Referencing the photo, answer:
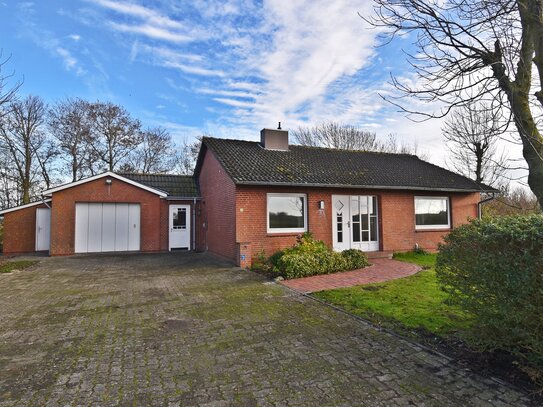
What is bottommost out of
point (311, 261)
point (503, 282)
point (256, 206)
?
point (311, 261)

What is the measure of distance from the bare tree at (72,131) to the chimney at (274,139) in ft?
52.9

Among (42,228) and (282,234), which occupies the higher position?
(42,228)

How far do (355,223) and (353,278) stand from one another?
14.4 feet

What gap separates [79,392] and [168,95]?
14.3m

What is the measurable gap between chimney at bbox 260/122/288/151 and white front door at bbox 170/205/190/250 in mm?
5163

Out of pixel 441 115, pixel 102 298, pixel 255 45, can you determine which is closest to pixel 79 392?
pixel 102 298

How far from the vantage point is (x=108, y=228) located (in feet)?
47.5

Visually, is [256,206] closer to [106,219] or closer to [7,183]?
[106,219]

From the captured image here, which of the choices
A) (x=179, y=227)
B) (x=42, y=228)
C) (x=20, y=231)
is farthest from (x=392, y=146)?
(x=20, y=231)

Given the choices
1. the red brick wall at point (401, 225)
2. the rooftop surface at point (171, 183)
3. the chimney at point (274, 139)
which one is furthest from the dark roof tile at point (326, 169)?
the rooftop surface at point (171, 183)

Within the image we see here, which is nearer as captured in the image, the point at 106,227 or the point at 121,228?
the point at 106,227

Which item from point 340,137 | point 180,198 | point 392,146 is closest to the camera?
point 180,198

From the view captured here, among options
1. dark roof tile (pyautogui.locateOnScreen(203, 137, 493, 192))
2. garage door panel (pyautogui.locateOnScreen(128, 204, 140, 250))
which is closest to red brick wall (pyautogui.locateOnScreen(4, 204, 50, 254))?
garage door panel (pyautogui.locateOnScreen(128, 204, 140, 250))

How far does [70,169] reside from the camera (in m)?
23.4
